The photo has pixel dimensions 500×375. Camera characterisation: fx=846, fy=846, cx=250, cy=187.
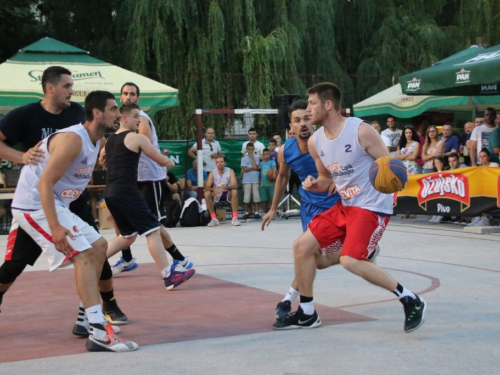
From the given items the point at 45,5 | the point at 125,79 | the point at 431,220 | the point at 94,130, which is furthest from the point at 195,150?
the point at 94,130

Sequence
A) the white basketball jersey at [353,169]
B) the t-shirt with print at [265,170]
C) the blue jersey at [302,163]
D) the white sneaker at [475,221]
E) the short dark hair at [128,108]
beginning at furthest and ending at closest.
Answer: the t-shirt with print at [265,170] → the white sneaker at [475,221] → the short dark hair at [128,108] → the blue jersey at [302,163] → the white basketball jersey at [353,169]

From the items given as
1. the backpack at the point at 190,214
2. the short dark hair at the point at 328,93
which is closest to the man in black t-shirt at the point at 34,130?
the short dark hair at the point at 328,93

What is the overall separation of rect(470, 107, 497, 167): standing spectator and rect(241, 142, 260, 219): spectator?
463 cm

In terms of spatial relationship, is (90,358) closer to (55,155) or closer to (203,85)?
(55,155)

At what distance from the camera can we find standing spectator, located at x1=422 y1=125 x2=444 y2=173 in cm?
1661

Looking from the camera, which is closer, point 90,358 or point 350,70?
point 90,358

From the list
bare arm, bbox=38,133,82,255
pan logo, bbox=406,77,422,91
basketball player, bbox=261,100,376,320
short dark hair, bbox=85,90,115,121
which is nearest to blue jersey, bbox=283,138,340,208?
basketball player, bbox=261,100,376,320

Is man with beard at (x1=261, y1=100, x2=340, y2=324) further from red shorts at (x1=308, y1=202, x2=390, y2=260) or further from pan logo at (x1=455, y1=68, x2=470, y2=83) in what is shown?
pan logo at (x1=455, y1=68, x2=470, y2=83)

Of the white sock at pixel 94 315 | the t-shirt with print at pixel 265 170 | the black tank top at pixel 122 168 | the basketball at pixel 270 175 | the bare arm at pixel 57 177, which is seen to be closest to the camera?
the bare arm at pixel 57 177

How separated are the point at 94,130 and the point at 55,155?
422mm

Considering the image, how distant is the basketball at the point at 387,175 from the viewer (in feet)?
19.9

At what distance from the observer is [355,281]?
29.0 ft

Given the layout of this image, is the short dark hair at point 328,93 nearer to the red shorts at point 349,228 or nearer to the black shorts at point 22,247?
the red shorts at point 349,228

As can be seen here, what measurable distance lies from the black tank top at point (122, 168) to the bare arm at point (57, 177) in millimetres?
2721
